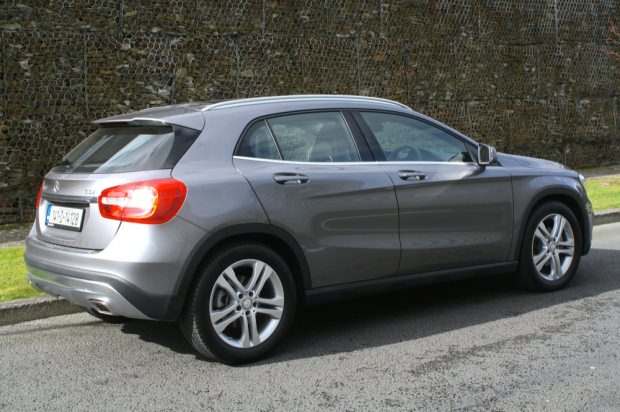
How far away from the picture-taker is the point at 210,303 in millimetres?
5012

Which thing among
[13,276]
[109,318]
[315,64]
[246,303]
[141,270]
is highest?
[315,64]

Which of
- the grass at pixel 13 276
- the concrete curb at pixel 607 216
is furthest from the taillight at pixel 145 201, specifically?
the concrete curb at pixel 607 216

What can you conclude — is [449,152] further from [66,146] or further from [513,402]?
[66,146]

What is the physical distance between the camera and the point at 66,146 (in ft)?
36.8

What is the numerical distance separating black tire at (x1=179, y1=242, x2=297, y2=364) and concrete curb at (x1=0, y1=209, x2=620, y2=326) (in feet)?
6.26

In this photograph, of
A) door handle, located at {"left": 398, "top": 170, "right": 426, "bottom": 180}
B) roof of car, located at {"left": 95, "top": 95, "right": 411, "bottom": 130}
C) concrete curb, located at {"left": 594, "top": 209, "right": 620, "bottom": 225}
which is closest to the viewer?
roof of car, located at {"left": 95, "top": 95, "right": 411, "bottom": 130}

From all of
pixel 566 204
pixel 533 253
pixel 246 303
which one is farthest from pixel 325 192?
pixel 566 204

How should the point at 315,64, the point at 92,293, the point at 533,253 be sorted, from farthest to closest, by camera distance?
the point at 315,64, the point at 533,253, the point at 92,293

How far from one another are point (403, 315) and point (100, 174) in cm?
263

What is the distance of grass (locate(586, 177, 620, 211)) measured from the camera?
40.0 feet

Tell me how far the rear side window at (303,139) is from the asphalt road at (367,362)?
129 centimetres

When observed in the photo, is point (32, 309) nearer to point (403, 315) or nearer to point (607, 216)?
point (403, 315)

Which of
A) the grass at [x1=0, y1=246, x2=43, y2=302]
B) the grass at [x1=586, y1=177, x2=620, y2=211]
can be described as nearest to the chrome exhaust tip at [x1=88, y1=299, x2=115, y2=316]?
the grass at [x1=0, y1=246, x2=43, y2=302]

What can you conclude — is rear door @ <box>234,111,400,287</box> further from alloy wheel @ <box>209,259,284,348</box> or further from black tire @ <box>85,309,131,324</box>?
black tire @ <box>85,309,131,324</box>
